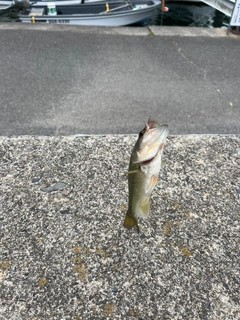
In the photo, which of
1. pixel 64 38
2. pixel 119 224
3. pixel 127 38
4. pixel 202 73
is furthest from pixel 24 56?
pixel 119 224

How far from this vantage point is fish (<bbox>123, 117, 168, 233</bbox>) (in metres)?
1.29

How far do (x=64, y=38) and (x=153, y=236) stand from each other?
4.39 meters

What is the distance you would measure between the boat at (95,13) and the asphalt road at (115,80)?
2.68m

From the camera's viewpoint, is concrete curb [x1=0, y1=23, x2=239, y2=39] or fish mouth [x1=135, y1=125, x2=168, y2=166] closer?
fish mouth [x1=135, y1=125, x2=168, y2=166]

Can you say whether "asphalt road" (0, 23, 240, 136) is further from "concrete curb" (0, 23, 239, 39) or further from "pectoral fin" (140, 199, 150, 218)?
"pectoral fin" (140, 199, 150, 218)

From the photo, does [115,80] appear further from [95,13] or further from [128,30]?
[95,13]

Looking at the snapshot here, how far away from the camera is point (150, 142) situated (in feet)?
4.23

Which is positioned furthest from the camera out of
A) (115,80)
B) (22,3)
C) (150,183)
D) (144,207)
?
(22,3)

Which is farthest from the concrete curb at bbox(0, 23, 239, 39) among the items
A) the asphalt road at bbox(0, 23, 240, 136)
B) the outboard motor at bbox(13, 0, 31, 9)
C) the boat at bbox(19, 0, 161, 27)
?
the outboard motor at bbox(13, 0, 31, 9)

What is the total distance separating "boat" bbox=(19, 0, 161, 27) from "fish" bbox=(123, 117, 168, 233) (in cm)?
762

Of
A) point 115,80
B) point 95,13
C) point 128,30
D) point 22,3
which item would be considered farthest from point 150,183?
point 22,3

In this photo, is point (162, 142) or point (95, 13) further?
point (95, 13)

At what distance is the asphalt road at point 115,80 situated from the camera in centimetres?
335

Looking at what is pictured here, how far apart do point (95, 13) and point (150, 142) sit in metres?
8.81
